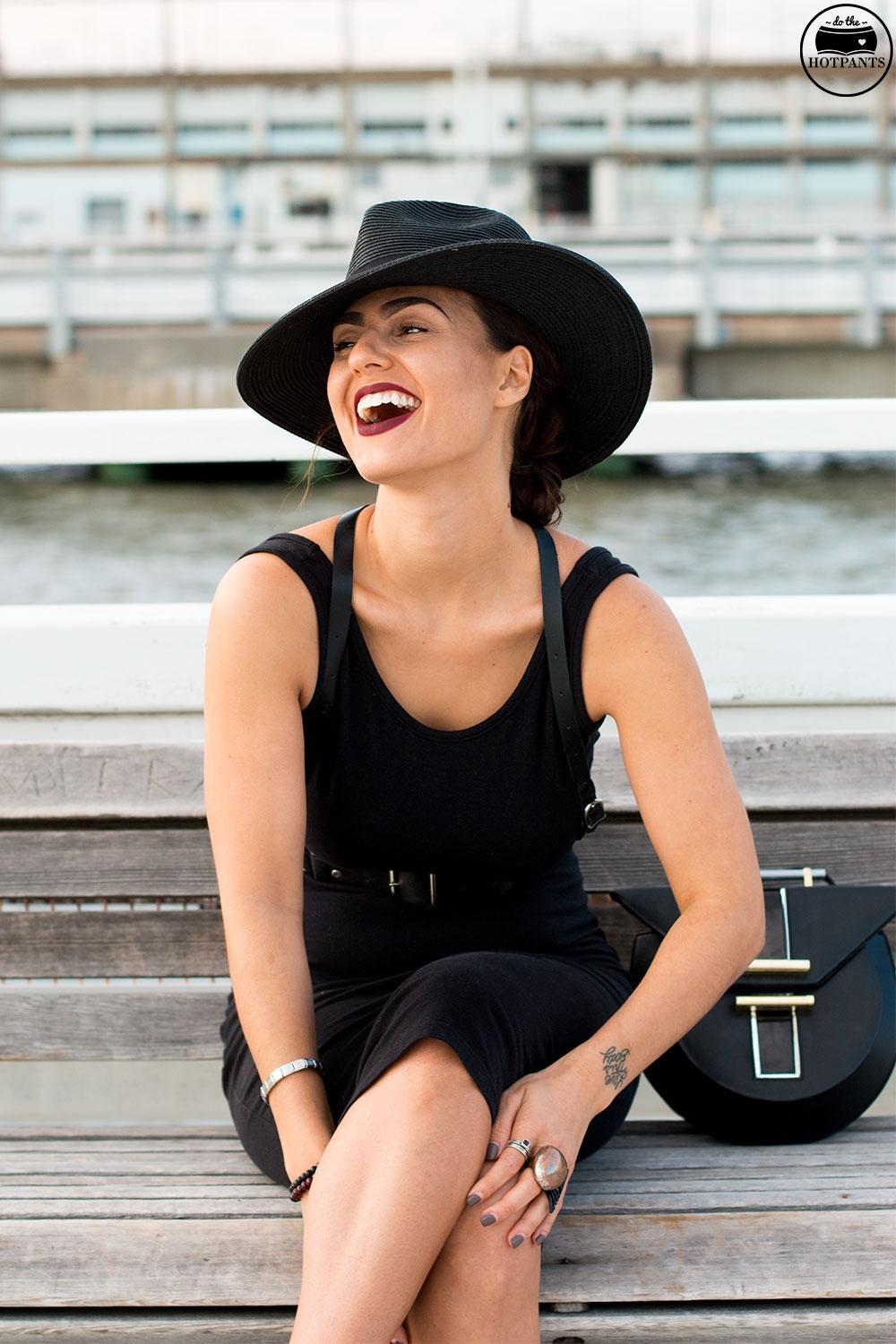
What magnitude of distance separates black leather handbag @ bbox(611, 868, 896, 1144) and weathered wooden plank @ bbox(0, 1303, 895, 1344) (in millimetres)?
330

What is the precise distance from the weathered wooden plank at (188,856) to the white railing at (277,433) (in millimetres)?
689

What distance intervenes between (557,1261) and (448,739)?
2.15ft

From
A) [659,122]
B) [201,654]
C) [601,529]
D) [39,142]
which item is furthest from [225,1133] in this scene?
[39,142]

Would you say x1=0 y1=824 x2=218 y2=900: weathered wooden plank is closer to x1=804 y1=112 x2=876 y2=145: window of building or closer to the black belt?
the black belt

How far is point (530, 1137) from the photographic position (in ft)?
5.59

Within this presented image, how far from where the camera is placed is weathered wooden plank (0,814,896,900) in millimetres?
2354

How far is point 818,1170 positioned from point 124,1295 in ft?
2.97

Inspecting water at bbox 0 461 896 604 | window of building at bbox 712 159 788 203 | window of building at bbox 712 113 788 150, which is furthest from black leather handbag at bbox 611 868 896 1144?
window of building at bbox 712 113 788 150

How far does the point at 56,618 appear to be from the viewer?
2691 millimetres

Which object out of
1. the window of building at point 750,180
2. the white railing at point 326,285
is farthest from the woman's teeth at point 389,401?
the window of building at point 750,180

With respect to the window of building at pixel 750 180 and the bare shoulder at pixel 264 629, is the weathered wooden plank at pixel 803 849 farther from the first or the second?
the window of building at pixel 750 180

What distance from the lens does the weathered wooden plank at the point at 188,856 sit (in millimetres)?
2354

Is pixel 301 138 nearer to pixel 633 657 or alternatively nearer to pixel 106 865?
pixel 106 865

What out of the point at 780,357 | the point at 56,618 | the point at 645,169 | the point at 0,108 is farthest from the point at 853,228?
the point at 0,108
